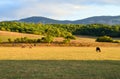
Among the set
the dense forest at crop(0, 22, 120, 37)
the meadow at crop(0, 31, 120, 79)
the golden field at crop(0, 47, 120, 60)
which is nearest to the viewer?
the meadow at crop(0, 31, 120, 79)

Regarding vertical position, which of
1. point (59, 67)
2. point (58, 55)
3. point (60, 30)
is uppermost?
point (59, 67)

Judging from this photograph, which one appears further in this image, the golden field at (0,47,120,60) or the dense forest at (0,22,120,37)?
the dense forest at (0,22,120,37)

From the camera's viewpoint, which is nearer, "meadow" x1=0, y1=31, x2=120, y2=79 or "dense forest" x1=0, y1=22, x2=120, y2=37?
"meadow" x1=0, y1=31, x2=120, y2=79

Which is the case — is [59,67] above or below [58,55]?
above

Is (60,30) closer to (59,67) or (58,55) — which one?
(58,55)

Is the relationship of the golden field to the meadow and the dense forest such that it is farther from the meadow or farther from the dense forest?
the dense forest

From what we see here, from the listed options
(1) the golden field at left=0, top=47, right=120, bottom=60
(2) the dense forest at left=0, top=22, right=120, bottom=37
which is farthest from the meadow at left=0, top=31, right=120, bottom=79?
(2) the dense forest at left=0, top=22, right=120, bottom=37

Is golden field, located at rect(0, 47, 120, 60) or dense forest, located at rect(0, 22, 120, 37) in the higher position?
golden field, located at rect(0, 47, 120, 60)

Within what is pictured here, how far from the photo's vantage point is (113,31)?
14550 cm

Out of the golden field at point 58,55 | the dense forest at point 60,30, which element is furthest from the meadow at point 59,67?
the dense forest at point 60,30

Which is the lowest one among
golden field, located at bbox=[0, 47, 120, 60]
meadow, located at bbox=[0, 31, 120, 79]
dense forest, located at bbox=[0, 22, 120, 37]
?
dense forest, located at bbox=[0, 22, 120, 37]

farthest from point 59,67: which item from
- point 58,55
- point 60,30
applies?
point 60,30

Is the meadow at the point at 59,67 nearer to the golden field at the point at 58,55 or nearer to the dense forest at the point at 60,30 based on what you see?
the golden field at the point at 58,55

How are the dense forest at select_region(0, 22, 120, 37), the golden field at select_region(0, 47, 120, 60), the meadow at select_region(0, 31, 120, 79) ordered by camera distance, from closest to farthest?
1. the meadow at select_region(0, 31, 120, 79)
2. the golden field at select_region(0, 47, 120, 60)
3. the dense forest at select_region(0, 22, 120, 37)
